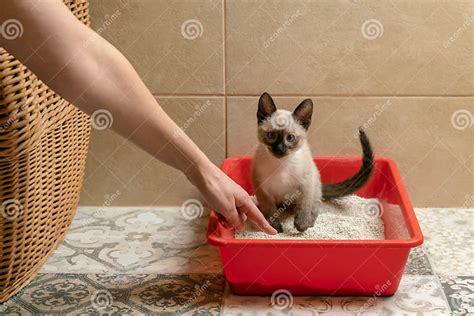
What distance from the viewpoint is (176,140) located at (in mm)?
918

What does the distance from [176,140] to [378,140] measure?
766mm

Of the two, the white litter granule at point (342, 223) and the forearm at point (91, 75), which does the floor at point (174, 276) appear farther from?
the forearm at point (91, 75)

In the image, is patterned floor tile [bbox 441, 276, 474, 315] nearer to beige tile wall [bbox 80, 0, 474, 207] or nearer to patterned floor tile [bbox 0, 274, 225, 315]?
beige tile wall [bbox 80, 0, 474, 207]

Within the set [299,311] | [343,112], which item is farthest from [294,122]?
[299,311]

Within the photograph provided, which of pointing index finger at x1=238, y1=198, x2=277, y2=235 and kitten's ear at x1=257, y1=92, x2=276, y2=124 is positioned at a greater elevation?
kitten's ear at x1=257, y1=92, x2=276, y2=124

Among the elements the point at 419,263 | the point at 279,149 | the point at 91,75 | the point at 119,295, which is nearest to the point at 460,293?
the point at 419,263

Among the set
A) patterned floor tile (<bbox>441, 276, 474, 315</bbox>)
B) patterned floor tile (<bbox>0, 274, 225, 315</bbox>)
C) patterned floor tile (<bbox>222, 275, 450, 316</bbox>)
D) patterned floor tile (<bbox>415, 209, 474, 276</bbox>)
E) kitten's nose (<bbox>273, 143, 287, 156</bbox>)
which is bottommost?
patterned floor tile (<bbox>0, 274, 225, 315</bbox>)

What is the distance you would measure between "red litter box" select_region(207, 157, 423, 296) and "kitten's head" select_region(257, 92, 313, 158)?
0.69ft

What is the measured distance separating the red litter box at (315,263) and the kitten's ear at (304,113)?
0.28 m

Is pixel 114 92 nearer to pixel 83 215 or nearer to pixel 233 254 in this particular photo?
pixel 233 254

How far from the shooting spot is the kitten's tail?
4.62ft

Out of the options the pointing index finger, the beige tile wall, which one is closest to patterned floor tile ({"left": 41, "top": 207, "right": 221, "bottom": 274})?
the beige tile wall

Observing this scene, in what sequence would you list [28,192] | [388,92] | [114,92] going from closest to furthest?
[114,92], [28,192], [388,92]

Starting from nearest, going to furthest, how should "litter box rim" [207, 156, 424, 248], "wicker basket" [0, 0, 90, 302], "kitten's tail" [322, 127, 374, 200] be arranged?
"wicker basket" [0, 0, 90, 302], "litter box rim" [207, 156, 424, 248], "kitten's tail" [322, 127, 374, 200]
